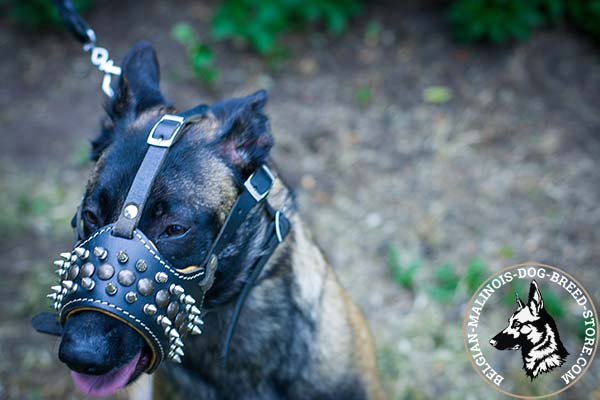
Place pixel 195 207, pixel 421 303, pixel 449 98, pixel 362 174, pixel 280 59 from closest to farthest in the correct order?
pixel 195 207 < pixel 421 303 < pixel 362 174 < pixel 449 98 < pixel 280 59

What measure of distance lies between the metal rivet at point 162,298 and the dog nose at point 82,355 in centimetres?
22

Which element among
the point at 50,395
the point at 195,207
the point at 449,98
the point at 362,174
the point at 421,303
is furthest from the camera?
the point at 449,98

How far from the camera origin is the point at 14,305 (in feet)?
13.6

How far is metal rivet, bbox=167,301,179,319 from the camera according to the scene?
200 cm

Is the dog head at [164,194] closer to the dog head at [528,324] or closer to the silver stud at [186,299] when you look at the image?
the silver stud at [186,299]

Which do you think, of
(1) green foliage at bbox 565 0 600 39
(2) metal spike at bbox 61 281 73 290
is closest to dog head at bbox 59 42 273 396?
(2) metal spike at bbox 61 281 73 290

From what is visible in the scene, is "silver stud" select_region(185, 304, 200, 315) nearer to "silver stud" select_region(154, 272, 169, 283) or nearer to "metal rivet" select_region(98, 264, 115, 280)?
"silver stud" select_region(154, 272, 169, 283)

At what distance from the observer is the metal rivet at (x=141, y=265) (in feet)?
6.30

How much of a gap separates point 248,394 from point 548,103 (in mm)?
4135

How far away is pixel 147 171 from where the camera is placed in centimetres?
198

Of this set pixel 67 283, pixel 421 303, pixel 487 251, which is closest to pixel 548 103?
pixel 487 251

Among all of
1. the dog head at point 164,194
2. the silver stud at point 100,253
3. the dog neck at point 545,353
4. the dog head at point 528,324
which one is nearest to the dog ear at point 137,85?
the dog head at point 164,194

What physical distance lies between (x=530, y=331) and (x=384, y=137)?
2.73m

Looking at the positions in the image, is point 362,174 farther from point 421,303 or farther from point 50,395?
point 50,395
